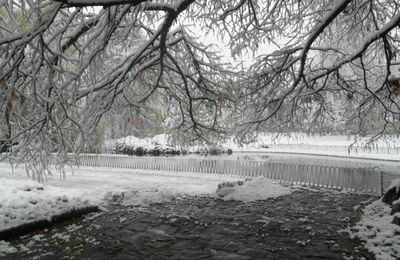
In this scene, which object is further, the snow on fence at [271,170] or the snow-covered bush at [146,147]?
the snow-covered bush at [146,147]

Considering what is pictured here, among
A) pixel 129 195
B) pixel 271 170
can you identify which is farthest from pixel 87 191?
pixel 271 170

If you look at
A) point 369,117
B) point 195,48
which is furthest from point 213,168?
point 195,48

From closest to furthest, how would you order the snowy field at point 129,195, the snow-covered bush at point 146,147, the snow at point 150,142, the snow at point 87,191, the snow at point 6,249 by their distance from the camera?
1. the snow at point 6,249
2. the snowy field at point 129,195
3. the snow at point 87,191
4. the snow-covered bush at point 146,147
5. the snow at point 150,142

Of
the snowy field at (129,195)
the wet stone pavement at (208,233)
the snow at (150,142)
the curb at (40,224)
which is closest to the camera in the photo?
the wet stone pavement at (208,233)

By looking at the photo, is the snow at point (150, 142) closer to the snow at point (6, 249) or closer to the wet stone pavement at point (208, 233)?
the wet stone pavement at point (208, 233)

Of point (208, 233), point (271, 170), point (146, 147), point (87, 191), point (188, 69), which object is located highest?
point (188, 69)

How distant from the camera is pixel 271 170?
15.1 meters

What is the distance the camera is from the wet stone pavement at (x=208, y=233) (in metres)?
5.99

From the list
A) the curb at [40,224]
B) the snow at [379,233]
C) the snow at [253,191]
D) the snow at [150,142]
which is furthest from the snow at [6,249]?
the snow at [150,142]

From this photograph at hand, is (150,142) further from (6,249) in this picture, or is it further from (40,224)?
(6,249)

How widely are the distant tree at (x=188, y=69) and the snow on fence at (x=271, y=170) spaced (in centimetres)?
206

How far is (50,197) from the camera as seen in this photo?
925cm

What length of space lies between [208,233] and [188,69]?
4.55 m

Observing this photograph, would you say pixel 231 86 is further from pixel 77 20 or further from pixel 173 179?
pixel 173 179
